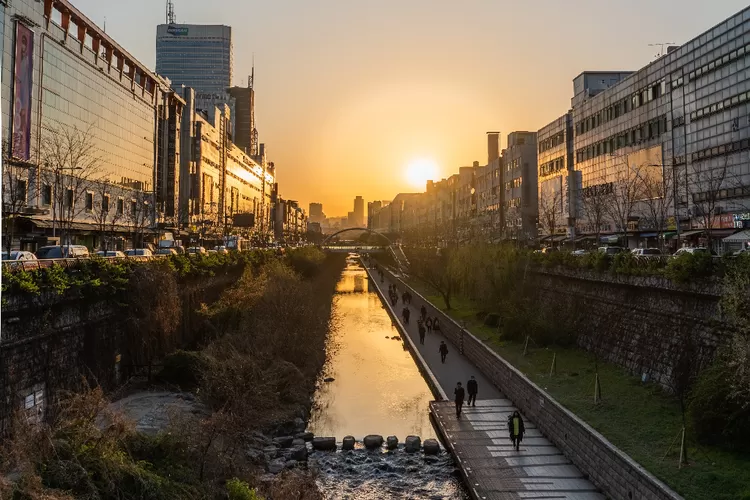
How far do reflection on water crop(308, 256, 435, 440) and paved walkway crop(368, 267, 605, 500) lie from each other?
2.03m

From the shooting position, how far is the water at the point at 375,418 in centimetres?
2211

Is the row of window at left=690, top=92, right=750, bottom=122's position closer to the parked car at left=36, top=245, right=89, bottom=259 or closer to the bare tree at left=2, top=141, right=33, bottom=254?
the parked car at left=36, top=245, right=89, bottom=259

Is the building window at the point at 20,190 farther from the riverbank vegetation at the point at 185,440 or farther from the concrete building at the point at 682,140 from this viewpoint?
the concrete building at the point at 682,140

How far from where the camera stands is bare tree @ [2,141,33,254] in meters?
44.6

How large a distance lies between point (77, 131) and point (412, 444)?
175ft

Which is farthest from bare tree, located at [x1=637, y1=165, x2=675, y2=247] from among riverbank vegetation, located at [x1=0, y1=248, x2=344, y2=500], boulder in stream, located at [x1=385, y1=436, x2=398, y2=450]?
boulder in stream, located at [x1=385, y1=436, x2=398, y2=450]

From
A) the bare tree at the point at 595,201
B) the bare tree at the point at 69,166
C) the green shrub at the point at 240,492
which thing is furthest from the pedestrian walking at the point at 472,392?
the bare tree at the point at 595,201

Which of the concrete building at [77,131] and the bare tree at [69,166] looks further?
the bare tree at [69,166]

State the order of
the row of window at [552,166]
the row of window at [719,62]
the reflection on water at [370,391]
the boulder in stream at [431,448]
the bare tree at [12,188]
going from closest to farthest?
the boulder in stream at [431,448] → the reflection on water at [370,391] → the bare tree at [12,188] → the row of window at [719,62] → the row of window at [552,166]

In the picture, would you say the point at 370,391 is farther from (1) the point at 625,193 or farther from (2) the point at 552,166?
(2) the point at 552,166

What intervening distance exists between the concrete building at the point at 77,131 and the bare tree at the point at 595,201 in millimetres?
51715

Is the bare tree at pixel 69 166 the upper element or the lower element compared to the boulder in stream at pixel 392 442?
upper

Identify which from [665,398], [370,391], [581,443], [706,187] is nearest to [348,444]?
[581,443]

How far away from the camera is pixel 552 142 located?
87875 mm
